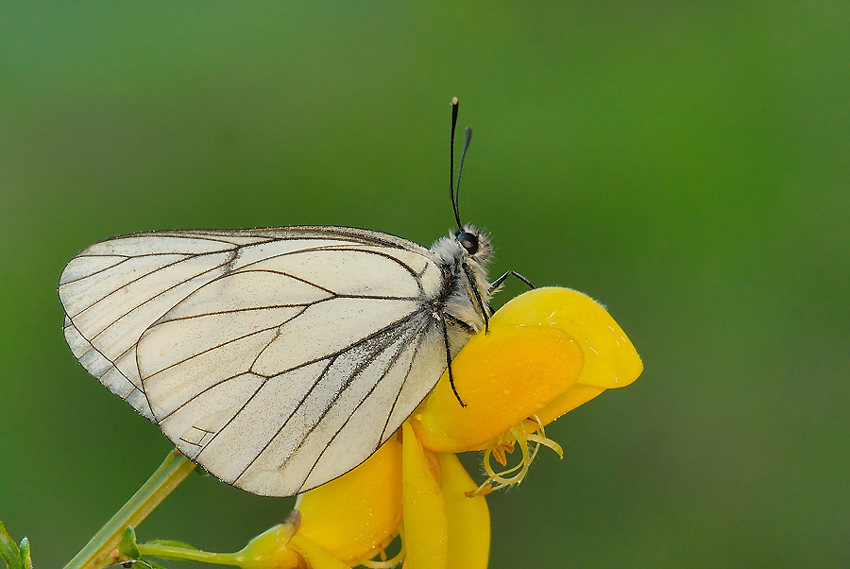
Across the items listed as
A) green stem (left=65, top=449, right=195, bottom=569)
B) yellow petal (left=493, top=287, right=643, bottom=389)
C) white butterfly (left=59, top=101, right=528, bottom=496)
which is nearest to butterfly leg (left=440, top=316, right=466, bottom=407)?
white butterfly (left=59, top=101, right=528, bottom=496)

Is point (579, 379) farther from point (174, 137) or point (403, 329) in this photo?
point (174, 137)

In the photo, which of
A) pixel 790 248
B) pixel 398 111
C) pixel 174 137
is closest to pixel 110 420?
pixel 174 137

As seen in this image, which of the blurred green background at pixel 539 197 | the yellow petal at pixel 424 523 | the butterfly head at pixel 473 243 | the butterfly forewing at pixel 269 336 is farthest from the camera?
the blurred green background at pixel 539 197

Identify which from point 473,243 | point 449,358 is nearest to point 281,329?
point 449,358

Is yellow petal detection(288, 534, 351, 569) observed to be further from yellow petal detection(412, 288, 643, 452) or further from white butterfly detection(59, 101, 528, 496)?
yellow petal detection(412, 288, 643, 452)

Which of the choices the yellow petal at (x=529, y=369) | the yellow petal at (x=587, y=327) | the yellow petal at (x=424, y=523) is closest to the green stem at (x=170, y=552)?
the yellow petal at (x=424, y=523)

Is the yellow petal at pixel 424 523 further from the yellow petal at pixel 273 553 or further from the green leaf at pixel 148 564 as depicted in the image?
the green leaf at pixel 148 564
